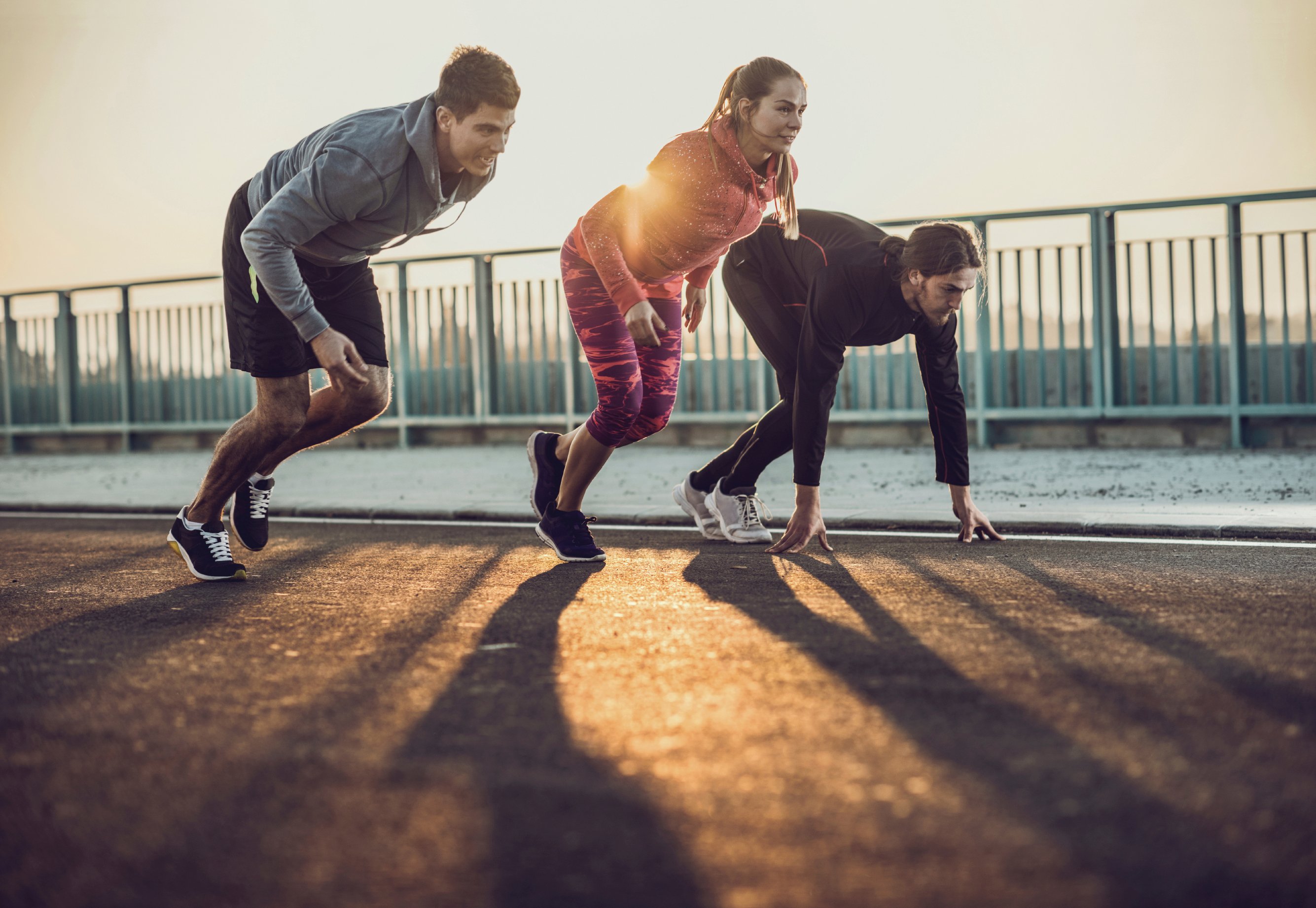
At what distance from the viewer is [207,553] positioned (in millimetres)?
4090

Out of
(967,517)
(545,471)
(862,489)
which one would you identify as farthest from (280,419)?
(862,489)

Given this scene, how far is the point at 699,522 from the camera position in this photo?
5168mm

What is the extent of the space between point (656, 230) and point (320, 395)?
4.42 ft

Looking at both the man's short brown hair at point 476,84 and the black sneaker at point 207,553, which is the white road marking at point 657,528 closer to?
the black sneaker at point 207,553

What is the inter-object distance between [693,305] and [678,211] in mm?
689

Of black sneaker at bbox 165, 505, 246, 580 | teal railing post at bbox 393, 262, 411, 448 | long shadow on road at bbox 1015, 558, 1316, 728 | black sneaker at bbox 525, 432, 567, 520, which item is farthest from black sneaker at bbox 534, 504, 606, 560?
teal railing post at bbox 393, 262, 411, 448

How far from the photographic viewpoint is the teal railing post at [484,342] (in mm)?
11672

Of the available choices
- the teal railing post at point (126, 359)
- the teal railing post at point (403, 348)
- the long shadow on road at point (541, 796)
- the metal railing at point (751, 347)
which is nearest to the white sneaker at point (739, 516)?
the long shadow on road at point (541, 796)

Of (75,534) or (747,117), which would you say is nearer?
(747,117)

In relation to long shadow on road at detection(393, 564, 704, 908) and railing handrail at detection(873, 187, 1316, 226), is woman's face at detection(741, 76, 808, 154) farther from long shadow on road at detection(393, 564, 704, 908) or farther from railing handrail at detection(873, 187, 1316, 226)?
railing handrail at detection(873, 187, 1316, 226)

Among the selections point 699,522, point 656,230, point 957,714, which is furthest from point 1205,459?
point 957,714

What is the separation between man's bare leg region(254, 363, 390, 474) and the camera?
439cm

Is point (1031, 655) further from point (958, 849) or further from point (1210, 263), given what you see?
point (1210, 263)

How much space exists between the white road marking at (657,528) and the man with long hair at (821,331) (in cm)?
31
